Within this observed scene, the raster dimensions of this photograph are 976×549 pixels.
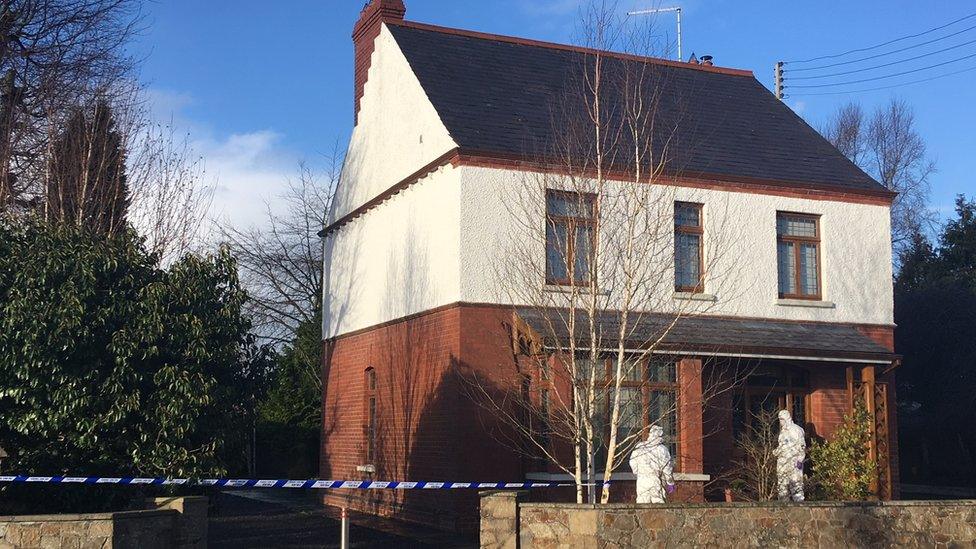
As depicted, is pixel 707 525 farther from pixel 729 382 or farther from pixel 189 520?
pixel 729 382

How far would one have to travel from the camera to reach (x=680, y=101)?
21984mm

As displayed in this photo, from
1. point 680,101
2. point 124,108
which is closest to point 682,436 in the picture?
point 680,101

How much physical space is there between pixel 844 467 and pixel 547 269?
223 inches

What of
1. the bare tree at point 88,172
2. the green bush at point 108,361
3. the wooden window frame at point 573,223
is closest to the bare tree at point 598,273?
the wooden window frame at point 573,223

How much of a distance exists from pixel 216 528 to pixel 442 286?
19.0 ft

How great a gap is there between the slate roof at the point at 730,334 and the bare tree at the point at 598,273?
7 centimetres

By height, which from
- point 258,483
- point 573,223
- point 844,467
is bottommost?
point 844,467

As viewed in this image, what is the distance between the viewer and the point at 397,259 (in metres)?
21.6

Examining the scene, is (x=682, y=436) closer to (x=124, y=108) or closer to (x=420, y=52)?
(x=420, y=52)

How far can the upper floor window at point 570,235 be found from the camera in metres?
15.8

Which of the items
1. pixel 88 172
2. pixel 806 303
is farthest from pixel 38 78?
pixel 806 303

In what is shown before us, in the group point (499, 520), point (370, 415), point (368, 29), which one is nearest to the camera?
point (499, 520)

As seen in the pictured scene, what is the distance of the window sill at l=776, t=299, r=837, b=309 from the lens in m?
20.6

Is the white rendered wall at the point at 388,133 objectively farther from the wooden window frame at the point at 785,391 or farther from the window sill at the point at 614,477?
the wooden window frame at the point at 785,391
